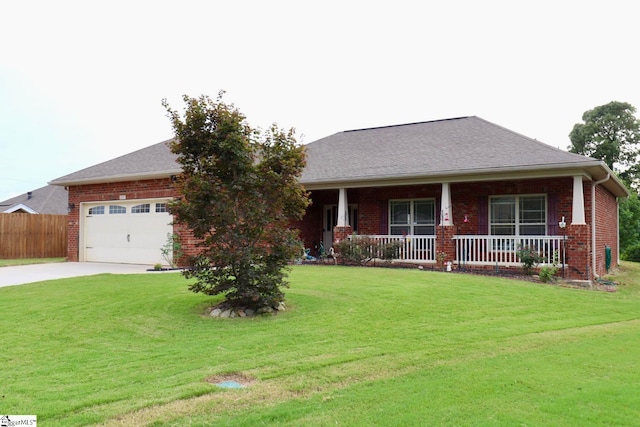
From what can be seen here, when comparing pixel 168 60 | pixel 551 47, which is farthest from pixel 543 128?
pixel 168 60

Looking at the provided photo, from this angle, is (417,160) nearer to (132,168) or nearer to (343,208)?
(343,208)

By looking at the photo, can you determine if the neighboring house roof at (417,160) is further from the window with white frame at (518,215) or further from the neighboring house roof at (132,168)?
the window with white frame at (518,215)

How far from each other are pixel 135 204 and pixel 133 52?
5.39 m

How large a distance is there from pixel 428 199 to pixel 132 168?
1051cm

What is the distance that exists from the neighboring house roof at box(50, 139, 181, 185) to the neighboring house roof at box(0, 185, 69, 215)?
480 inches

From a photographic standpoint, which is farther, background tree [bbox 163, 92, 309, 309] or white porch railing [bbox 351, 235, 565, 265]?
white porch railing [bbox 351, 235, 565, 265]

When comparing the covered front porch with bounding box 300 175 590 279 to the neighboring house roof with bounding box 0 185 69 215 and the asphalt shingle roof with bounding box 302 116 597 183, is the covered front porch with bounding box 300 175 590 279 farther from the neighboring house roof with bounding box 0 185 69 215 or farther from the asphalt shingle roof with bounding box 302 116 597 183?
the neighboring house roof with bounding box 0 185 69 215

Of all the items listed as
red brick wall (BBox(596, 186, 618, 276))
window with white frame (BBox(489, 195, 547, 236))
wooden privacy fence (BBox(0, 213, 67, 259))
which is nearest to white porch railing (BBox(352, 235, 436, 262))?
window with white frame (BBox(489, 195, 547, 236))

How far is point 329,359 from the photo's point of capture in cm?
506

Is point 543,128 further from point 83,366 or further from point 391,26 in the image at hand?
point 83,366

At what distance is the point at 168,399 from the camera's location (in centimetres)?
386

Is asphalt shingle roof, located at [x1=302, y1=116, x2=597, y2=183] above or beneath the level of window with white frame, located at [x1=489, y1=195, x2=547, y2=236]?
above

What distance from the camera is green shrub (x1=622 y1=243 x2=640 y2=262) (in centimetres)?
2603

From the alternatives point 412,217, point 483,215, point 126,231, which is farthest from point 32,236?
point 483,215
